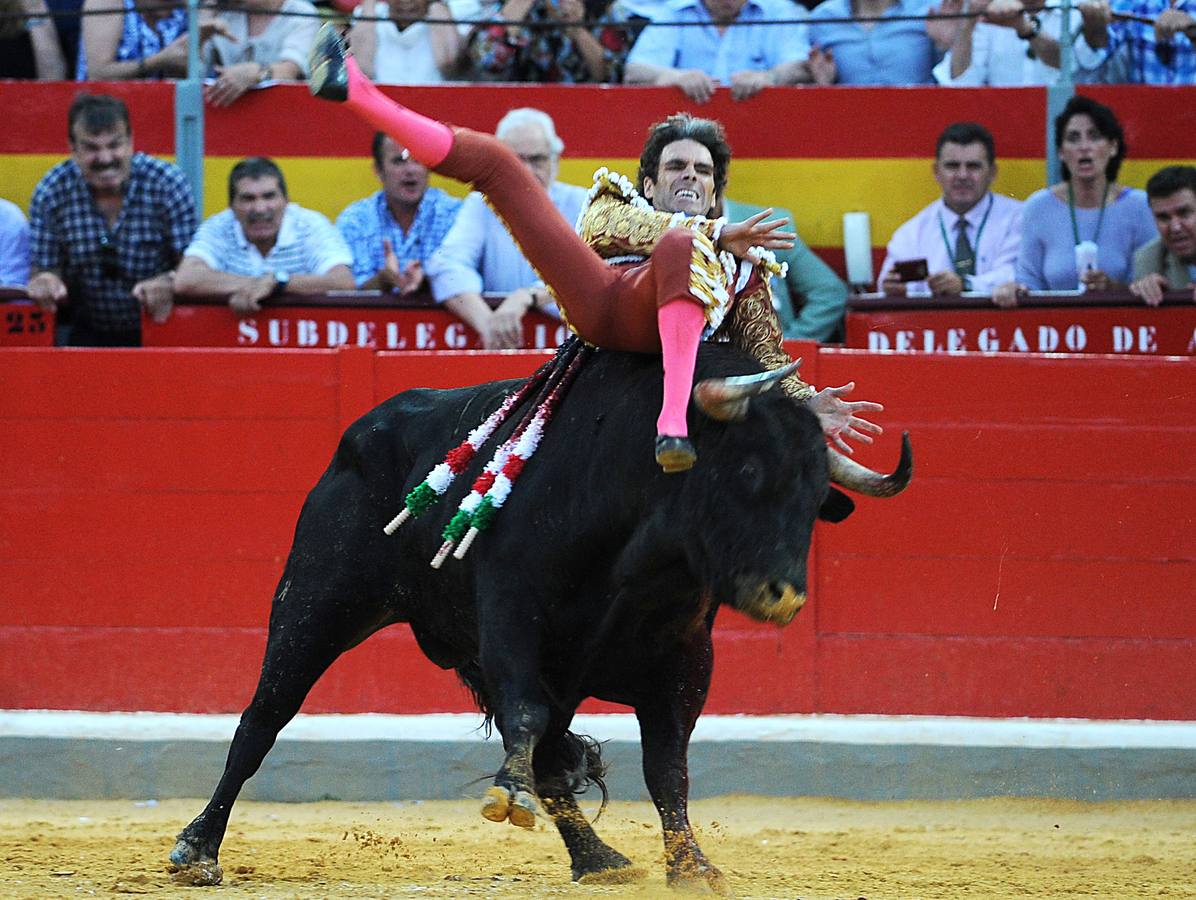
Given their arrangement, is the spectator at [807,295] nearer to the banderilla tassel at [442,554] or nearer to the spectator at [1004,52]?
the spectator at [1004,52]

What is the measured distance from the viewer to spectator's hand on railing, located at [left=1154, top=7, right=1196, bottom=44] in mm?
7027

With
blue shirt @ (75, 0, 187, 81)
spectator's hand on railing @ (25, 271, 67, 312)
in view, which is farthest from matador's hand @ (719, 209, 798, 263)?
blue shirt @ (75, 0, 187, 81)

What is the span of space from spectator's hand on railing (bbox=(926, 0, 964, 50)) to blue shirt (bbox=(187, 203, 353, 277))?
246cm

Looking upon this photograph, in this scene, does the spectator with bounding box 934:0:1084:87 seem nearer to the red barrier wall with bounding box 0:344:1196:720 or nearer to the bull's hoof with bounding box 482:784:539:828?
the red barrier wall with bounding box 0:344:1196:720

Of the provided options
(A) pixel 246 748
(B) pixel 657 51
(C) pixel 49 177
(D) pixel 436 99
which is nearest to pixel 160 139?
(C) pixel 49 177

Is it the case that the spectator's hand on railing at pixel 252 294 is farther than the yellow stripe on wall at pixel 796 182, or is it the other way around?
the yellow stripe on wall at pixel 796 182

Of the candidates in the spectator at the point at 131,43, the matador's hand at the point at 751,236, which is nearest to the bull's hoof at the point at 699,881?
the matador's hand at the point at 751,236

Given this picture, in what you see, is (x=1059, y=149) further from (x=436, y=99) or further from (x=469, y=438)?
(x=469, y=438)

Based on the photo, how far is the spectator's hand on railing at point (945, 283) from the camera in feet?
21.3

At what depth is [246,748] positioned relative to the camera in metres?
4.58

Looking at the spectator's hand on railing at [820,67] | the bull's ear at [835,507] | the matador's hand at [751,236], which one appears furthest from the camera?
the spectator's hand on railing at [820,67]

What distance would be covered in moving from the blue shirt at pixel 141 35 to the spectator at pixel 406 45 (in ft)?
2.56

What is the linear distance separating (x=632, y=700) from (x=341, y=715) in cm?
213

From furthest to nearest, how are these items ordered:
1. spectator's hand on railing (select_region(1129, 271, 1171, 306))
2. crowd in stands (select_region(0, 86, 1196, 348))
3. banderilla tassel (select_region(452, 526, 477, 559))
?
crowd in stands (select_region(0, 86, 1196, 348)), spectator's hand on railing (select_region(1129, 271, 1171, 306)), banderilla tassel (select_region(452, 526, 477, 559))
